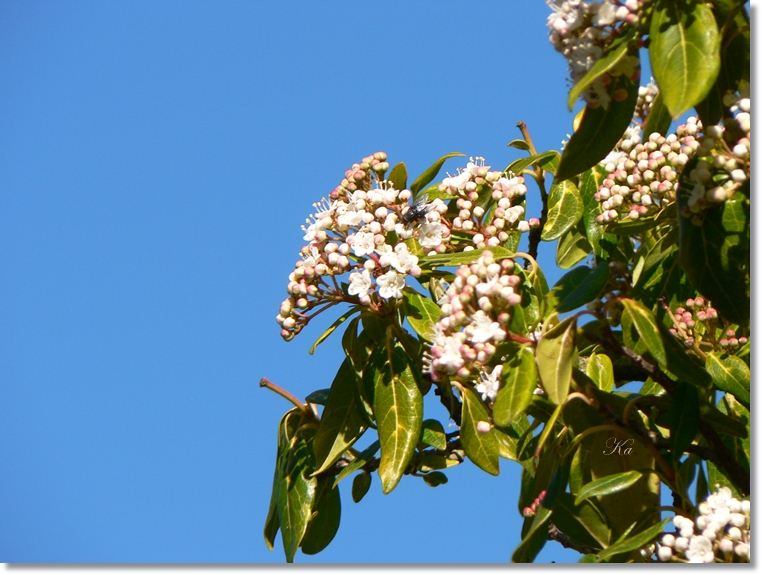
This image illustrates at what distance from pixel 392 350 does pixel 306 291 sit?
0.37 metres

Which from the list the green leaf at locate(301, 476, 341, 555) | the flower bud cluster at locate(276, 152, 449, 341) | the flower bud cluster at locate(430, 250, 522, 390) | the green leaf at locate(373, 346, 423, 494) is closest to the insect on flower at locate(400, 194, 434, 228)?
the flower bud cluster at locate(276, 152, 449, 341)

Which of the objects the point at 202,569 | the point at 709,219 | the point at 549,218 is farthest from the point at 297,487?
the point at 709,219

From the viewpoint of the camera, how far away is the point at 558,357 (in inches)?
102

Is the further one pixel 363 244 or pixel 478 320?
pixel 363 244

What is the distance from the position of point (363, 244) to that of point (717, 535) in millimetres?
1480

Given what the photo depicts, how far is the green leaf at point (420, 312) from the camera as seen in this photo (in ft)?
10.7

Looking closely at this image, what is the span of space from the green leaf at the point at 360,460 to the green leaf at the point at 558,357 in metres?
1.11

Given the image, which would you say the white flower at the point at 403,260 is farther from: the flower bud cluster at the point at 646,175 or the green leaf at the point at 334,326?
the flower bud cluster at the point at 646,175

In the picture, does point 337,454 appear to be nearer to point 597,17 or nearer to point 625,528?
point 625,528

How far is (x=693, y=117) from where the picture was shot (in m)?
3.41

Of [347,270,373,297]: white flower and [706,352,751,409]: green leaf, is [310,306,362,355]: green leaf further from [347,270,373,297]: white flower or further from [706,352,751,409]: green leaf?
[706,352,751,409]: green leaf

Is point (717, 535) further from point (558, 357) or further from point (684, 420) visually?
point (558, 357)

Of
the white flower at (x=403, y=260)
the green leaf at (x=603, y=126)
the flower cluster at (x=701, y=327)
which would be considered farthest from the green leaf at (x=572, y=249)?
the green leaf at (x=603, y=126)

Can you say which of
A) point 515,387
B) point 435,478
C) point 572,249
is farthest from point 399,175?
point 515,387
